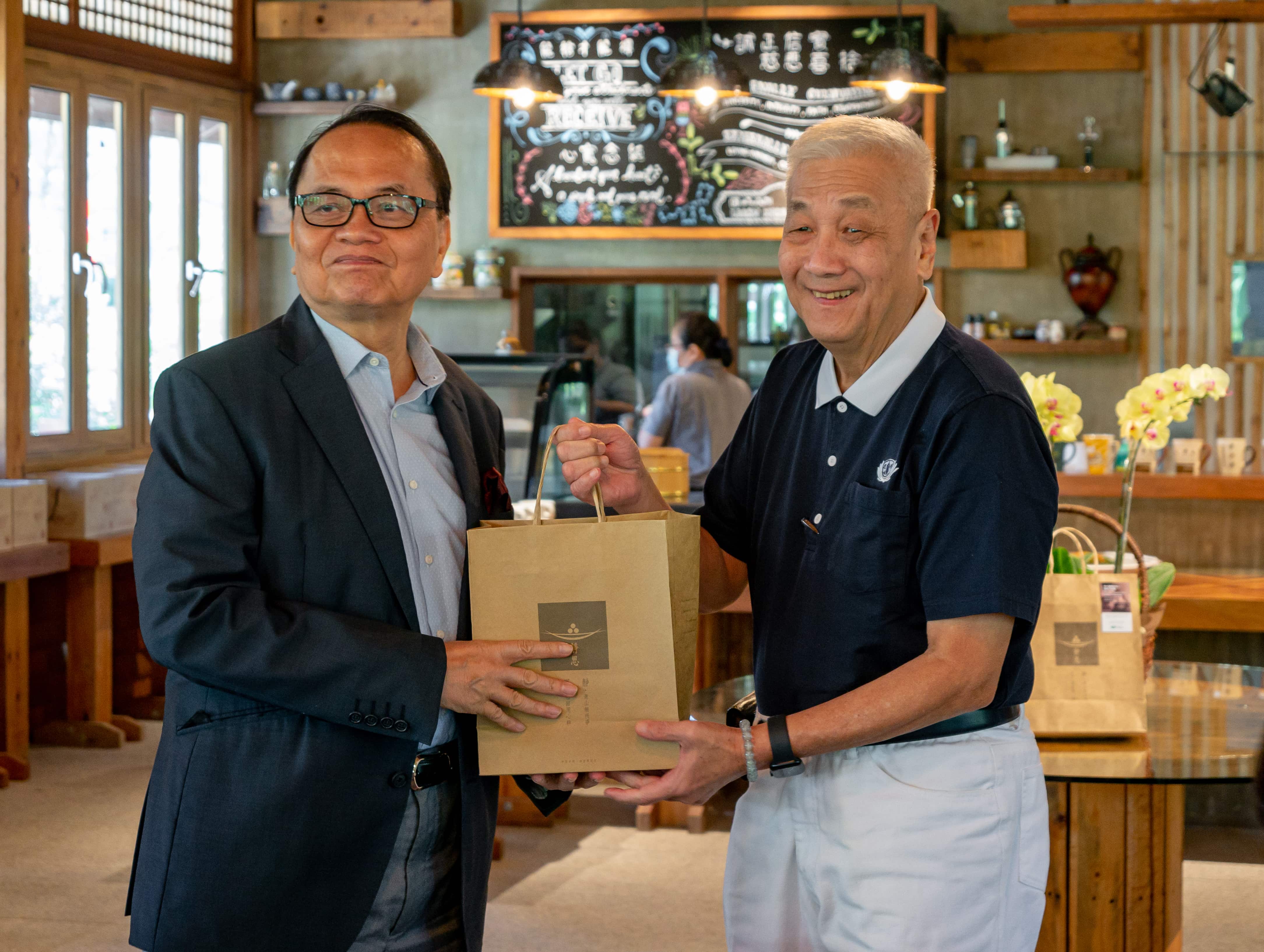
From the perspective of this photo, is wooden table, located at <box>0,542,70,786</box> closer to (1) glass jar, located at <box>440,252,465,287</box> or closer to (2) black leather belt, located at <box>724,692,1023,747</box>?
(1) glass jar, located at <box>440,252,465,287</box>

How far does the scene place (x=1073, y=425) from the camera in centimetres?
293

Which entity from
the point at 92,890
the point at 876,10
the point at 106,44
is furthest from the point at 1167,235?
the point at 92,890

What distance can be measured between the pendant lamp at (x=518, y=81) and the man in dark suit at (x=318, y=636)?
4195mm

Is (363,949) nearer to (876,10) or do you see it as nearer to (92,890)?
(92,890)

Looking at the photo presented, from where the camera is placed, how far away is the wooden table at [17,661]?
471cm

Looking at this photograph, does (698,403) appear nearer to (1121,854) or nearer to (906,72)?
(906,72)

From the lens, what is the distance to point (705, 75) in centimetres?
550

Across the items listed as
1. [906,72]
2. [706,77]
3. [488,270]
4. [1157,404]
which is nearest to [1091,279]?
[906,72]

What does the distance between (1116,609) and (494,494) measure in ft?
3.83

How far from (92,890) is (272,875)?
2.56 m

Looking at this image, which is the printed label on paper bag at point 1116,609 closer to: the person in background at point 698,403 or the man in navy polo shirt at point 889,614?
the man in navy polo shirt at point 889,614

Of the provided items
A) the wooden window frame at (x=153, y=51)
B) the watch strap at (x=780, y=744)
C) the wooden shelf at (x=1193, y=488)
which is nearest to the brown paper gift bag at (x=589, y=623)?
the watch strap at (x=780, y=744)

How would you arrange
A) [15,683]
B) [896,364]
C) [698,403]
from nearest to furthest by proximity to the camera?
1. [896,364]
2. [15,683]
3. [698,403]

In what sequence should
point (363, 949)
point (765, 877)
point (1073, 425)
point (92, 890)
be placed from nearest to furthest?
1. point (363, 949)
2. point (765, 877)
3. point (1073, 425)
4. point (92, 890)
